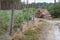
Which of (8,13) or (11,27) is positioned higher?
(8,13)

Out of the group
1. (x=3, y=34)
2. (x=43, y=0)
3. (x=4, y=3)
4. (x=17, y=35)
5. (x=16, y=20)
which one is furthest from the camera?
(x=43, y=0)

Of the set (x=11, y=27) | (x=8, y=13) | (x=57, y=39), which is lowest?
(x=57, y=39)

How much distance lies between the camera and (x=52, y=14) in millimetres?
20031

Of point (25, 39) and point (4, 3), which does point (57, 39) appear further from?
point (4, 3)

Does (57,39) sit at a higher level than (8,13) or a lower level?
lower

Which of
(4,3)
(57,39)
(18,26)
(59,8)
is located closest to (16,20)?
(18,26)

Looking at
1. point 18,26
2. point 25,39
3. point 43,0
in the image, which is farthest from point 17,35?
point 43,0

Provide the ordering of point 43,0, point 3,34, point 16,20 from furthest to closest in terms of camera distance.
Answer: point 43,0, point 16,20, point 3,34

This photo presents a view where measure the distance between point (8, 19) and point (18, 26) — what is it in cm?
113

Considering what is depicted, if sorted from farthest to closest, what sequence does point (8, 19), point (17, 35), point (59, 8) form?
point (59, 8) < point (8, 19) < point (17, 35)

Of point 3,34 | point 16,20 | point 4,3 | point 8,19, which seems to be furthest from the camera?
point 16,20

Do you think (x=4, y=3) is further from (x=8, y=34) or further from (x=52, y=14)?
(x=52, y=14)

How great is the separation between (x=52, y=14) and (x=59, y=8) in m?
1.22

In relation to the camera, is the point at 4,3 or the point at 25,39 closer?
the point at 4,3
